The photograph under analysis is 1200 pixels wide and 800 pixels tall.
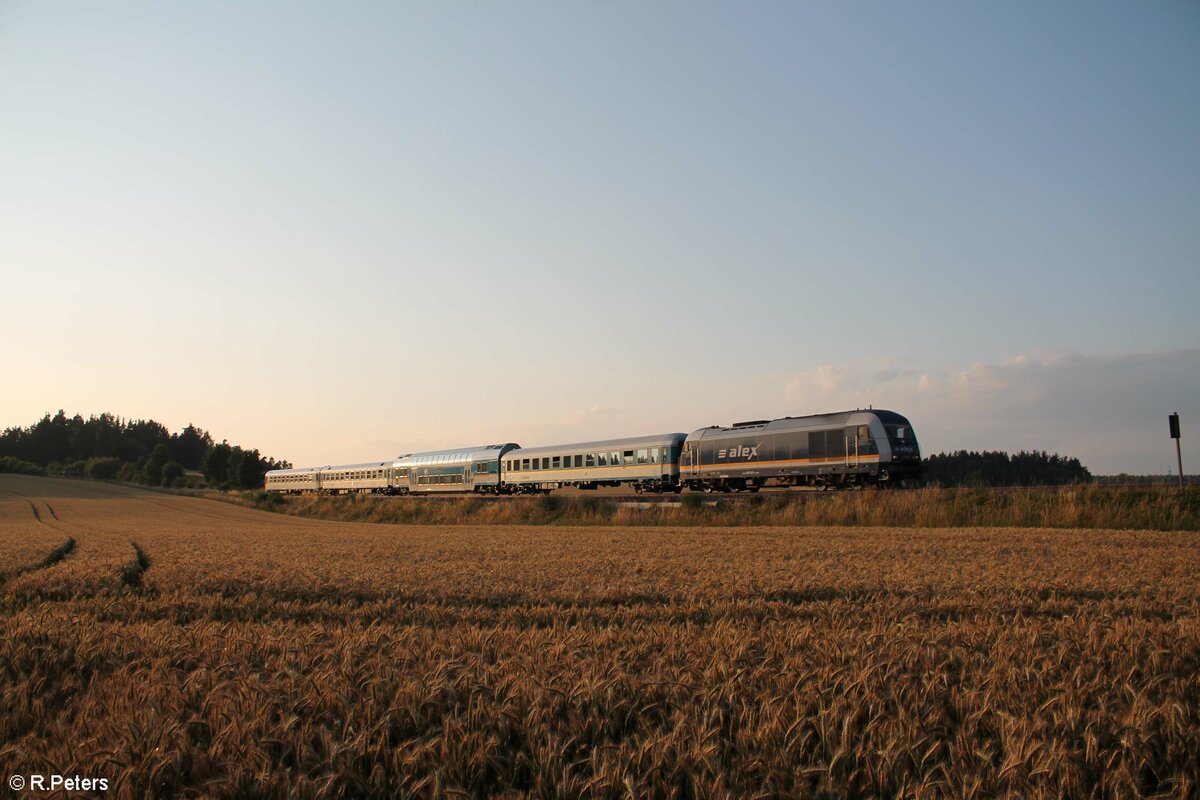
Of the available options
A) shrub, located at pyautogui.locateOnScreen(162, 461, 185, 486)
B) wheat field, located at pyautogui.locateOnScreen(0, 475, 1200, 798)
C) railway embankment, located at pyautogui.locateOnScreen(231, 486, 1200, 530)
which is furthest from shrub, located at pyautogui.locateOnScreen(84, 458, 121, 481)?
wheat field, located at pyautogui.locateOnScreen(0, 475, 1200, 798)

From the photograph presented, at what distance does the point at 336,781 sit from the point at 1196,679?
4.12 metres

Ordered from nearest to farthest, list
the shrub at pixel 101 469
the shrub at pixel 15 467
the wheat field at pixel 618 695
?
1. the wheat field at pixel 618 695
2. the shrub at pixel 15 467
3. the shrub at pixel 101 469

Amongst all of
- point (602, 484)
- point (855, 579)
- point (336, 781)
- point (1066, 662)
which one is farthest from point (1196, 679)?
point (602, 484)

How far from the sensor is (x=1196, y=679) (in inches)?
146

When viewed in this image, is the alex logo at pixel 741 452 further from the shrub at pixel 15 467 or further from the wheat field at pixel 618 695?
the shrub at pixel 15 467

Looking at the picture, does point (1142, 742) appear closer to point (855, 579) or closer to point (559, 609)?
point (559, 609)

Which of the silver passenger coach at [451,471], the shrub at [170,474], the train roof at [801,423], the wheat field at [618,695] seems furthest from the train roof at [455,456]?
the shrub at [170,474]

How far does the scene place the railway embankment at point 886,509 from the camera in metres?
22.4

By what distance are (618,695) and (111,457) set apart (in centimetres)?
19310

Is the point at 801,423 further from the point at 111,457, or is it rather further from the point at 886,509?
the point at 111,457

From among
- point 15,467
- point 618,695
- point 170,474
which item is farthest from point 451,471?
point 15,467

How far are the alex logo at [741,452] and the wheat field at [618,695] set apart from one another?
35617 mm

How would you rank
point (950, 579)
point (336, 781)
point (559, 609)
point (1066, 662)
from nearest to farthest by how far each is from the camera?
point (336, 781) → point (1066, 662) → point (559, 609) → point (950, 579)

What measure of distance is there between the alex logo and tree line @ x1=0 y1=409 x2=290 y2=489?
107 metres
